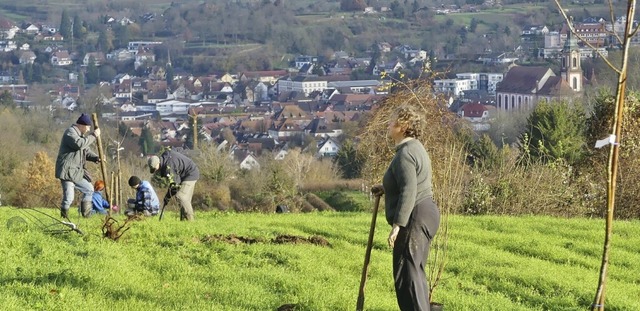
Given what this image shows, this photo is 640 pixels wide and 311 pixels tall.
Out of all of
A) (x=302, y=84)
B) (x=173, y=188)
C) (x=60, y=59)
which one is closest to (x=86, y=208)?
(x=173, y=188)

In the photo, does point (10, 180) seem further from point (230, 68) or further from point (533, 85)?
point (230, 68)

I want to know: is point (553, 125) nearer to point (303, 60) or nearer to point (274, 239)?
point (274, 239)

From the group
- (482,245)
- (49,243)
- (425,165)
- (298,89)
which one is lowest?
(298,89)

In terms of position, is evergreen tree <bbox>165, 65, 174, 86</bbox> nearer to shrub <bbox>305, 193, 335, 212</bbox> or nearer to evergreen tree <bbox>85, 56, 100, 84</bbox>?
evergreen tree <bbox>85, 56, 100, 84</bbox>

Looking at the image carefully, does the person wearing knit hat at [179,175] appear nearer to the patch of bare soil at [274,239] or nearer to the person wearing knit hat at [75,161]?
the person wearing knit hat at [75,161]

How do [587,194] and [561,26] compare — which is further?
[561,26]

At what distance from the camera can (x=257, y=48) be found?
177500 millimetres

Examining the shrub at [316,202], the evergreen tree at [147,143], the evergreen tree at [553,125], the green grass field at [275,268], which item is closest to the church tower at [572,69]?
the evergreen tree at [147,143]

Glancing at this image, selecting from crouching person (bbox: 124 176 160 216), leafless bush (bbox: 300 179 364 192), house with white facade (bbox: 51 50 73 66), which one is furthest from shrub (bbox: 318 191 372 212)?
house with white facade (bbox: 51 50 73 66)

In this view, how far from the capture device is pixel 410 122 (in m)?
7.59

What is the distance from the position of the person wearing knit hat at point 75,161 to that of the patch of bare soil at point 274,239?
2.60m

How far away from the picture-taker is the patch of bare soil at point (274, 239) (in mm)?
11742

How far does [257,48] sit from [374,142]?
508ft

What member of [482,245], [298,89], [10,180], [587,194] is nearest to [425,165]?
[482,245]
